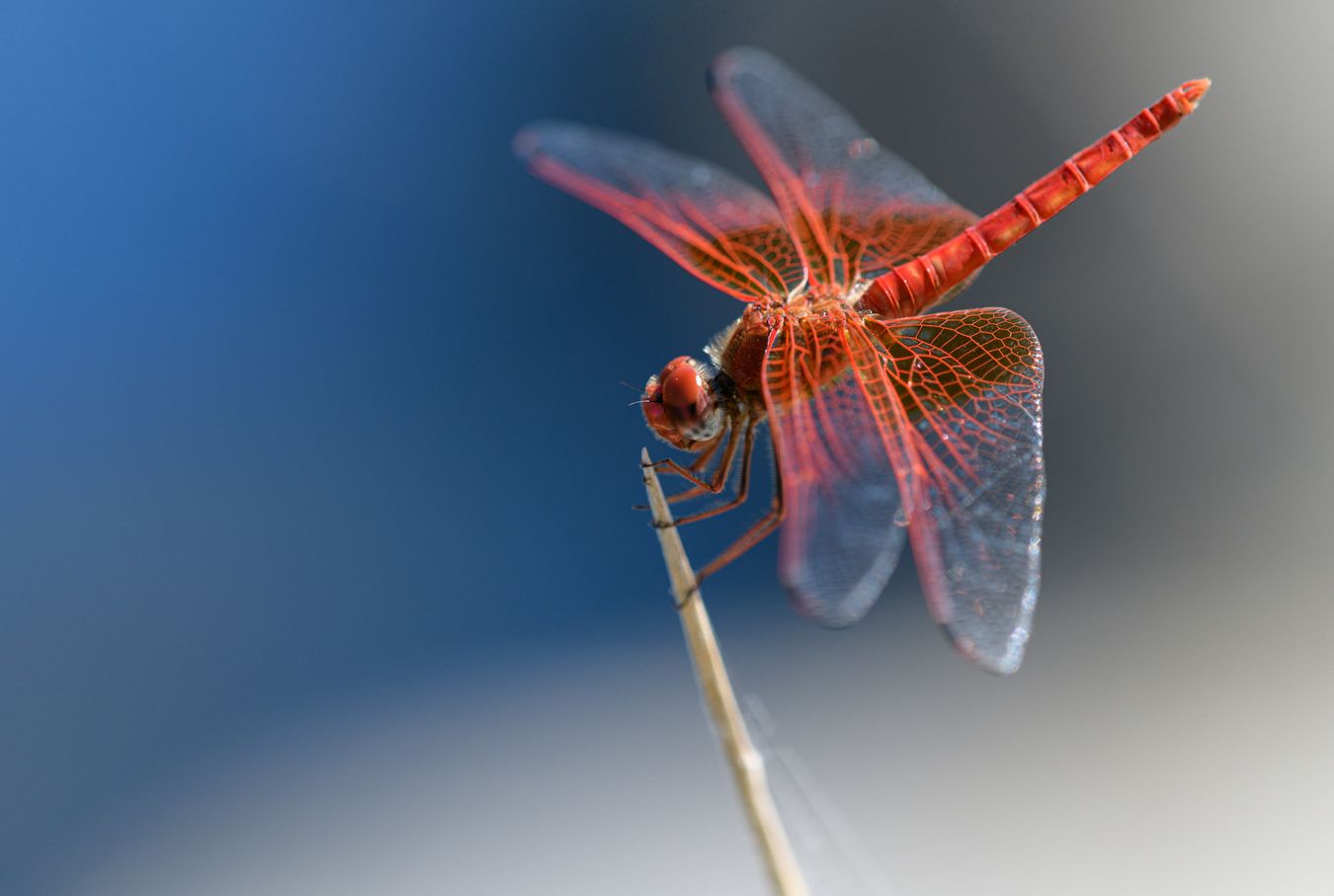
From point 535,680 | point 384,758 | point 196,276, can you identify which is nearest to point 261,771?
point 384,758

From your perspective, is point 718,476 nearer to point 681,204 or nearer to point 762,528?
point 762,528

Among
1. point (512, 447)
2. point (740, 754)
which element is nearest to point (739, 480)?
point (740, 754)

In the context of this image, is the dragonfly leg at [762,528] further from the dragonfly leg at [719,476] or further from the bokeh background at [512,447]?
the bokeh background at [512,447]

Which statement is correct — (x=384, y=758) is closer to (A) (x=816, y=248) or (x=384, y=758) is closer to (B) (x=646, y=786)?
(B) (x=646, y=786)

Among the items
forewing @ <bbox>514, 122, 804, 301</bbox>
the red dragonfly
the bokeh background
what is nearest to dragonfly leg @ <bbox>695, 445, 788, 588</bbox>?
the red dragonfly

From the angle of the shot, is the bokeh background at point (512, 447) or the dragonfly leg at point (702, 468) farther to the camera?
the bokeh background at point (512, 447)

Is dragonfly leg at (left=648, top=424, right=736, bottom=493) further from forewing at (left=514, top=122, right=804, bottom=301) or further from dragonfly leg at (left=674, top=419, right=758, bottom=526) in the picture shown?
forewing at (left=514, top=122, right=804, bottom=301)

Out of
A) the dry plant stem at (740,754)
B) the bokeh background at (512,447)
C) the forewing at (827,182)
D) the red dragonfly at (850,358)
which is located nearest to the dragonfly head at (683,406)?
the red dragonfly at (850,358)
